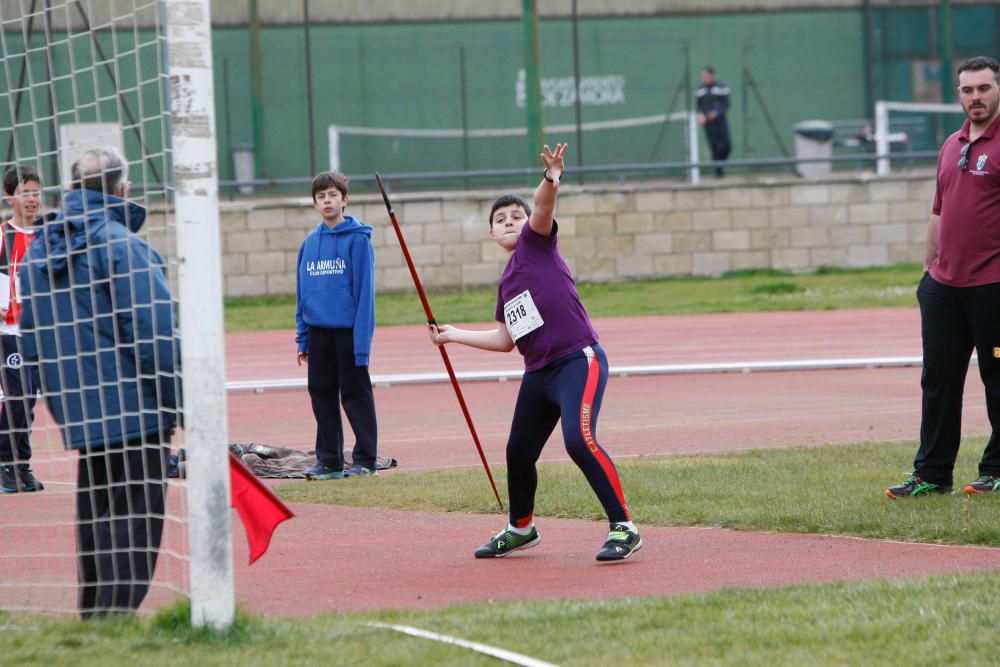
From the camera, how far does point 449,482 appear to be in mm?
9391

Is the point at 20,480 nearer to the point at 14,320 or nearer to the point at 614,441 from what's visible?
the point at 14,320

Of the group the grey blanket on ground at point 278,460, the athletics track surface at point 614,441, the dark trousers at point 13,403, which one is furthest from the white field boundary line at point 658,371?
the dark trousers at point 13,403

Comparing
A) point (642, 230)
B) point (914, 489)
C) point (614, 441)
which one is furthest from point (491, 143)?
point (914, 489)

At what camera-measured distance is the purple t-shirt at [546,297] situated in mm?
7137

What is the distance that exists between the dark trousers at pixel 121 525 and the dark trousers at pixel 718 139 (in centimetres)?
2216

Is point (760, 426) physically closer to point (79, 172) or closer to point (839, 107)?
point (79, 172)

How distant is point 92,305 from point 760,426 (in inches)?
273

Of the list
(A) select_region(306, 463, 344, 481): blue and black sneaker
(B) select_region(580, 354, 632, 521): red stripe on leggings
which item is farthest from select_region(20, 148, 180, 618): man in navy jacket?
(A) select_region(306, 463, 344, 481): blue and black sneaker

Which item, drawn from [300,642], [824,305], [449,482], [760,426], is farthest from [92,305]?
[824,305]

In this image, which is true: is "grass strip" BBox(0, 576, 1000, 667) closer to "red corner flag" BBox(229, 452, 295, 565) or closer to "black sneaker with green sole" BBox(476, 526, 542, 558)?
"red corner flag" BBox(229, 452, 295, 565)

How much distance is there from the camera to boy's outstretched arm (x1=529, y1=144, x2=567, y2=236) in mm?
6730

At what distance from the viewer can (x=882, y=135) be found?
27219 millimetres

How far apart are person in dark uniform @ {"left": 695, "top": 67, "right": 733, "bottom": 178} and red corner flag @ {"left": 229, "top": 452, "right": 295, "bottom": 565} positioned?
22.2 meters

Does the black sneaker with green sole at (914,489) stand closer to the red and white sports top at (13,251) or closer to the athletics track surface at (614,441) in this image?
the athletics track surface at (614,441)
